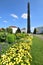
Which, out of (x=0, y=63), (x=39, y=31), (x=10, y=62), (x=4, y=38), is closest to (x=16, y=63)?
(x=10, y=62)

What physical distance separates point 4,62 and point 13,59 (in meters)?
0.59

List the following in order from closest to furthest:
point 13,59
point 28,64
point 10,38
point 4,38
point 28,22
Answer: point 28,64 → point 13,59 → point 10,38 → point 4,38 → point 28,22

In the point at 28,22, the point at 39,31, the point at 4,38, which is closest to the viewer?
the point at 4,38

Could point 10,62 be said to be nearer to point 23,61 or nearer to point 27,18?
point 23,61

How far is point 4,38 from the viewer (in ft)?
59.9

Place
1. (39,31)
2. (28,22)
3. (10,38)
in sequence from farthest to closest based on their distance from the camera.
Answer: (39,31) < (28,22) < (10,38)

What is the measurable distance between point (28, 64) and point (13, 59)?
881mm

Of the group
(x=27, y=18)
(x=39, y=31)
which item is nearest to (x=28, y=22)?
(x=27, y=18)

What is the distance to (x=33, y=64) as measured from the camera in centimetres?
589

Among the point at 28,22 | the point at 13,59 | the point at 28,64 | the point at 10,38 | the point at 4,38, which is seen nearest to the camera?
the point at 28,64

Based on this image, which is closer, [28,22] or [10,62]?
[10,62]

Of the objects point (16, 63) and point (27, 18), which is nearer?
point (16, 63)

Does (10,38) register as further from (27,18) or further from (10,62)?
(27,18)

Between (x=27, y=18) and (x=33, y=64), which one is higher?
(x=27, y=18)
